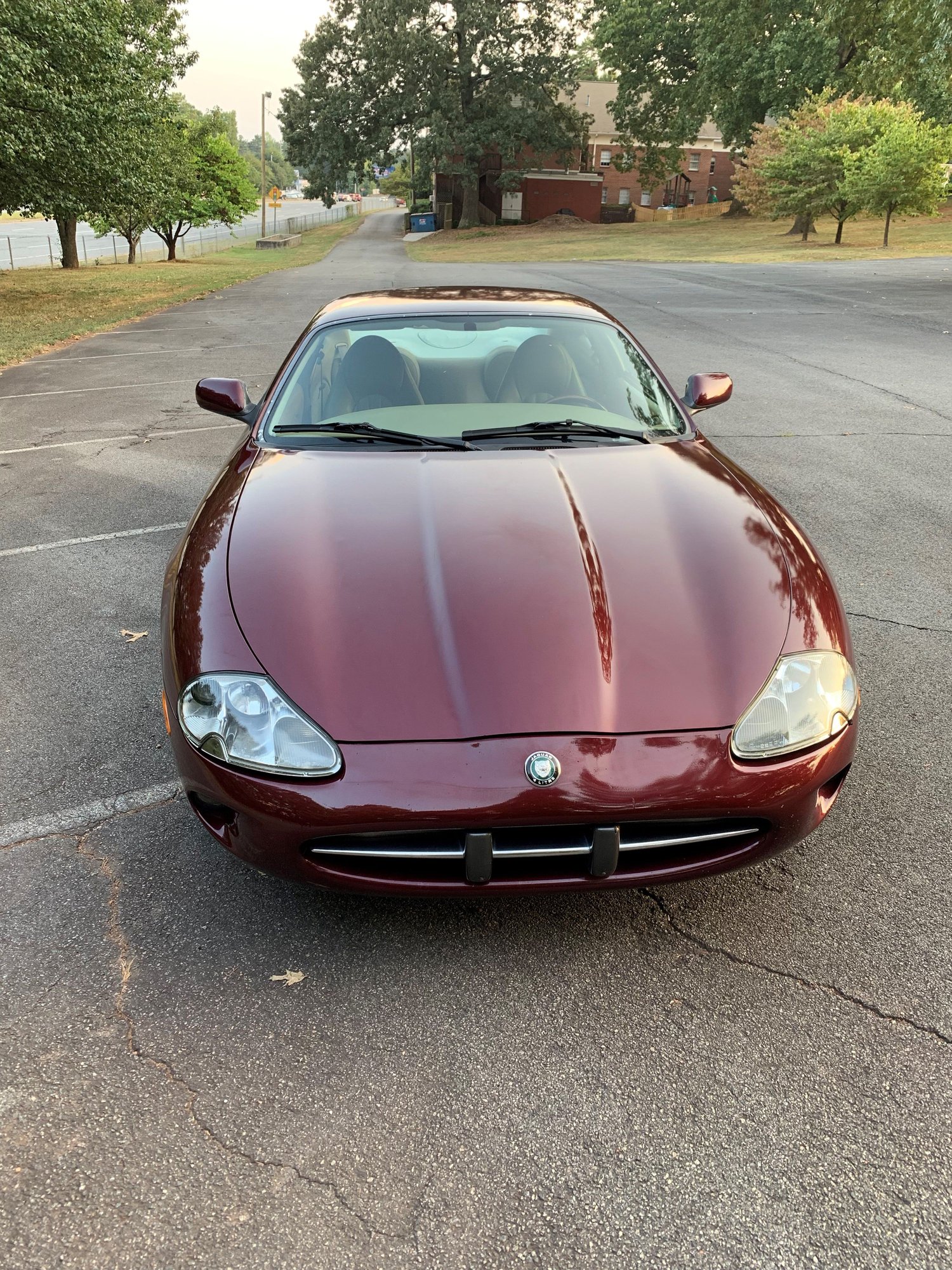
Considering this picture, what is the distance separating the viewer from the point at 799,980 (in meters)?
2.45

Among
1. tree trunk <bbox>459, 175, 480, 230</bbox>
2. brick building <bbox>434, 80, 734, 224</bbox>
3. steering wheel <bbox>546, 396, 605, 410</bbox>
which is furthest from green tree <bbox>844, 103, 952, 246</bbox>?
steering wheel <bbox>546, 396, 605, 410</bbox>

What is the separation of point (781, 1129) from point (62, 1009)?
1.68m

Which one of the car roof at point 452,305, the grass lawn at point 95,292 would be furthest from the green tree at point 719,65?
the car roof at point 452,305

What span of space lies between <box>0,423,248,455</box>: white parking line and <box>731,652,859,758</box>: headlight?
634 cm

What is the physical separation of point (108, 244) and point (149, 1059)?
5629 centimetres

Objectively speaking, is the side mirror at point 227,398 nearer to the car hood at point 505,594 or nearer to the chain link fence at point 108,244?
the car hood at point 505,594

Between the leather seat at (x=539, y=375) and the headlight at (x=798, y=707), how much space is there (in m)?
1.79

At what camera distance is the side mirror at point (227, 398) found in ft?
13.7

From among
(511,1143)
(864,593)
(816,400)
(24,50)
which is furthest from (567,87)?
(511,1143)

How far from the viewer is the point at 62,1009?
234cm

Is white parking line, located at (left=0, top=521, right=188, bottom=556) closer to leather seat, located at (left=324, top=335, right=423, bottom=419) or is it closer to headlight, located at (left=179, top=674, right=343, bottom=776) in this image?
leather seat, located at (left=324, top=335, right=423, bottom=419)

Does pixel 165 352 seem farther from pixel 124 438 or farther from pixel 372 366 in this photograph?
pixel 372 366

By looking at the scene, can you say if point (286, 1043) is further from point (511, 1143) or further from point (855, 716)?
point (855, 716)

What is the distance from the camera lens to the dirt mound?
55.5 m
